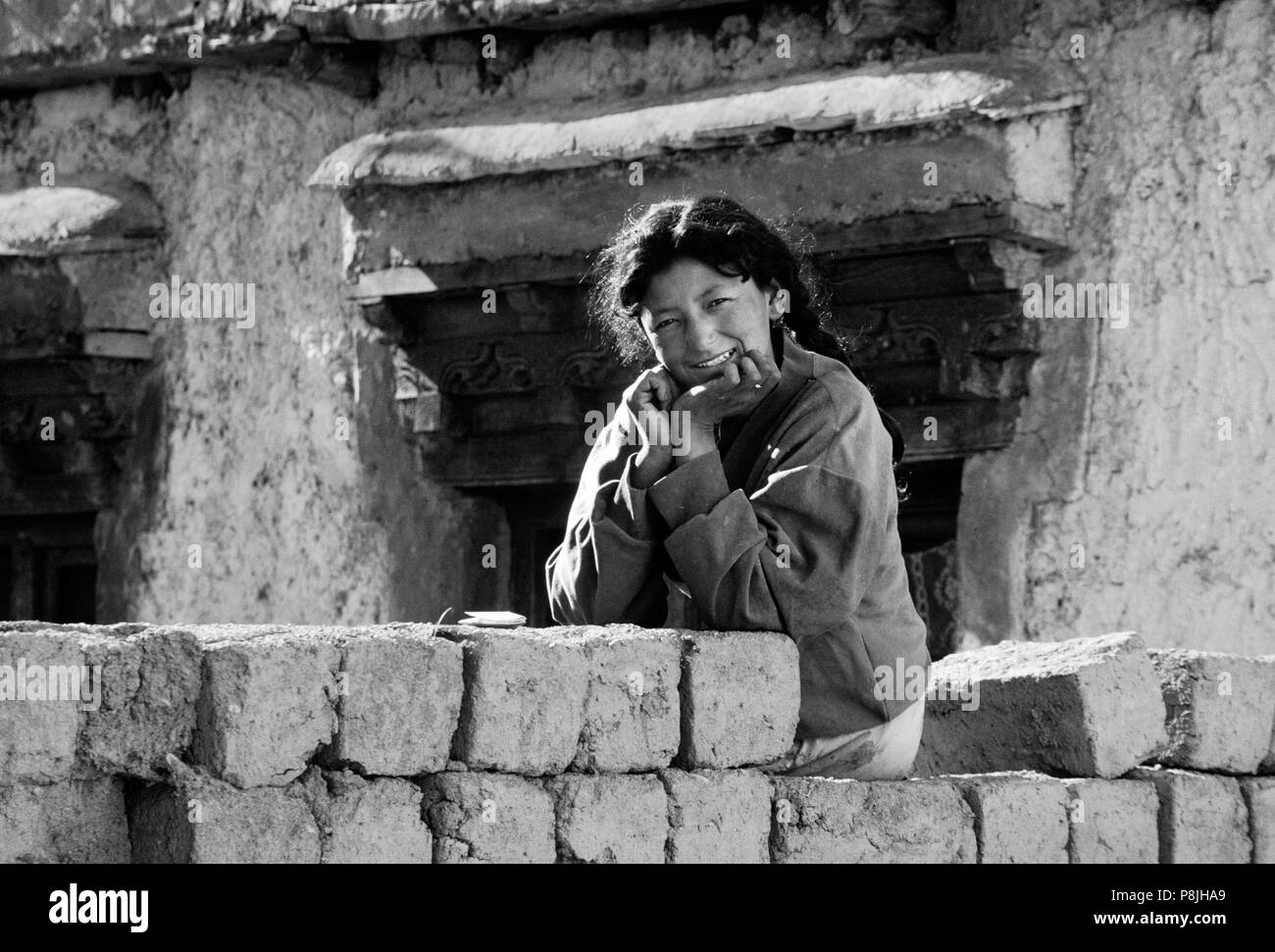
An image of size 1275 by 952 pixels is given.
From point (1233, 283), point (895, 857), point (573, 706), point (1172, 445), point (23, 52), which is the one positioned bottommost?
point (895, 857)

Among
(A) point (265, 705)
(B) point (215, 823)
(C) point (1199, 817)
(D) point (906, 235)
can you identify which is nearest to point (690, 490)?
(A) point (265, 705)

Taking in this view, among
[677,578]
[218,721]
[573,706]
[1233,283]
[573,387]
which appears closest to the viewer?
[218,721]

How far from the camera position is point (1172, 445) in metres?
7.22

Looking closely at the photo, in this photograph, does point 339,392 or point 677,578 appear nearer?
point 677,578

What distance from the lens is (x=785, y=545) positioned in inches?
159

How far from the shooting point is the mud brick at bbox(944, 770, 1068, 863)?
173 inches

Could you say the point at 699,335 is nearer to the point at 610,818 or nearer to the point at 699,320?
the point at 699,320

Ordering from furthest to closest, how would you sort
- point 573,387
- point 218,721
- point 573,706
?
point 573,387 → point 573,706 → point 218,721

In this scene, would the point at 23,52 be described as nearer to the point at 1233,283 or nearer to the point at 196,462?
the point at 196,462

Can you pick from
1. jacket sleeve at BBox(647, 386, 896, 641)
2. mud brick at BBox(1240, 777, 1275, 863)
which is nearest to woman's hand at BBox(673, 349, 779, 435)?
jacket sleeve at BBox(647, 386, 896, 641)

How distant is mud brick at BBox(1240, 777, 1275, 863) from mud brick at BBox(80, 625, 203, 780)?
2.88 metres

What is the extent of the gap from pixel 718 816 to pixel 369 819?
2.36 feet

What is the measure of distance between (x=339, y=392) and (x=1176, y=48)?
3.35 m

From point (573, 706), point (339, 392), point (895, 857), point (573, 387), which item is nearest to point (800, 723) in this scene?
point (895, 857)
